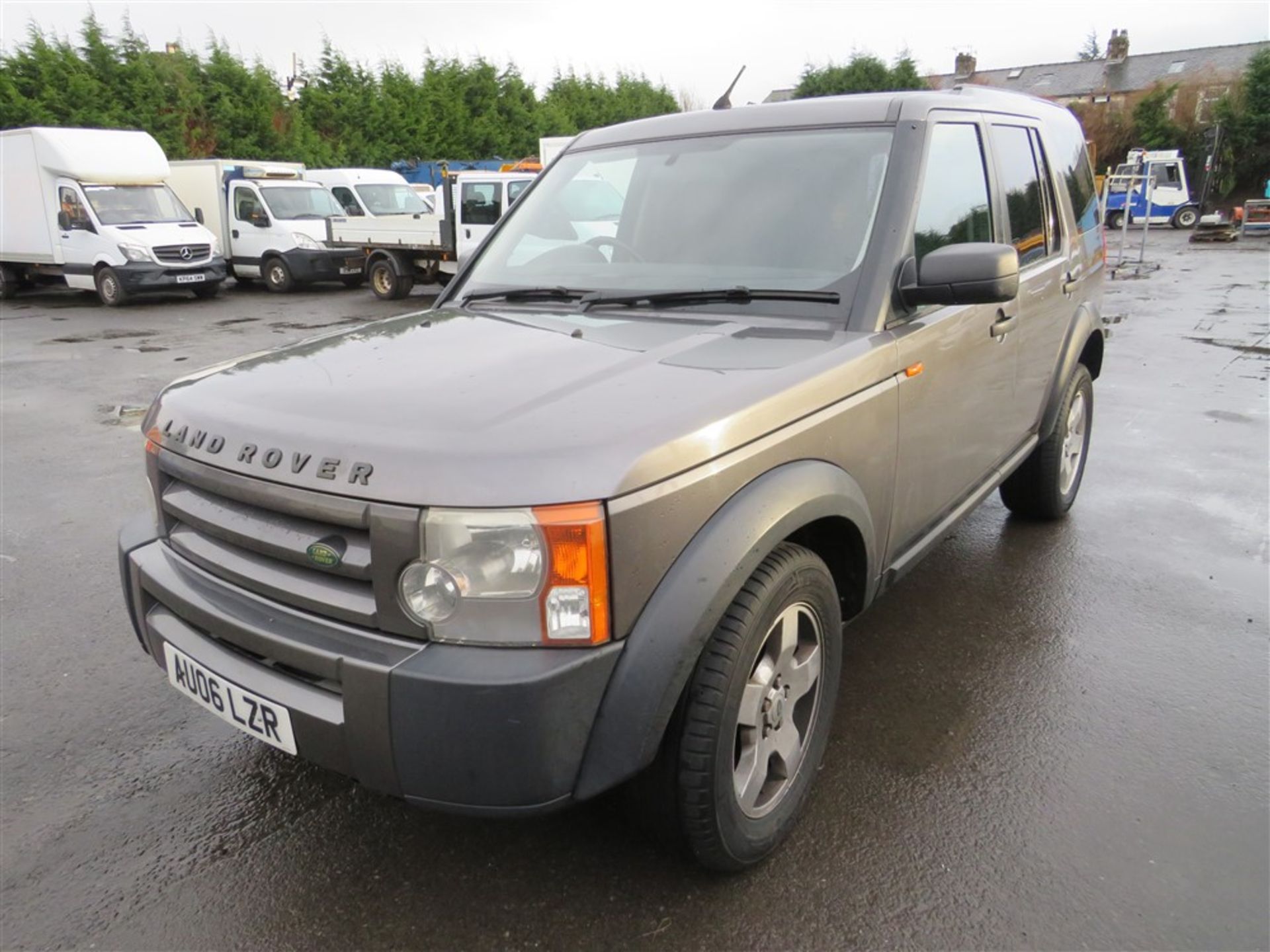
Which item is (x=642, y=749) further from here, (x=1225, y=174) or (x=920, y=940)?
(x=1225, y=174)

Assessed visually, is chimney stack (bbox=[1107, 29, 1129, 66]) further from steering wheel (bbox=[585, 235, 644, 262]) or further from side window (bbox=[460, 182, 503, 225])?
steering wheel (bbox=[585, 235, 644, 262])

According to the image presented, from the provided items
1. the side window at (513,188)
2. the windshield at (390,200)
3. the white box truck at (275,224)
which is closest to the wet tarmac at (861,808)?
the side window at (513,188)

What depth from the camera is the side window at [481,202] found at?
51.0 feet

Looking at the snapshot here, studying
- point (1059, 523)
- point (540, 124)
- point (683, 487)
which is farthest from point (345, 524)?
point (540, 124)

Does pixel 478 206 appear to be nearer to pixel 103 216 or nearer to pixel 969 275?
pixel 103 216

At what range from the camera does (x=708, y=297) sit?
290cm

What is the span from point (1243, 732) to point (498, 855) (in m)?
2.44

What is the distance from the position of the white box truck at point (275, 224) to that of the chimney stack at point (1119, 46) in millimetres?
53716

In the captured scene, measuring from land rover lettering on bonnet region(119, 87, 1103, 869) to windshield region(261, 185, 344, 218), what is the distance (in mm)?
16496

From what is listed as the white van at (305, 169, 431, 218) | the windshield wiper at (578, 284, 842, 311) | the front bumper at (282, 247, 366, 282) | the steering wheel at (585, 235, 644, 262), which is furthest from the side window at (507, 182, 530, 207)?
the windshield wiper at (578, 284, 842, 311)

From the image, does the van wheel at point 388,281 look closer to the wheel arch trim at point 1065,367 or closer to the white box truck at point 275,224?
the white box truck at point 275,224

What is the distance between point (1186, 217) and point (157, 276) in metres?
32.7

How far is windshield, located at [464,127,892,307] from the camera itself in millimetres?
2912

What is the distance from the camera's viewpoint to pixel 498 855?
2473mm
